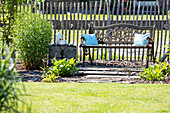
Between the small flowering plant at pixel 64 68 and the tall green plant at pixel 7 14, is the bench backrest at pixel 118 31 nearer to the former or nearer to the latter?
the small flowering plant at pixel 64 68

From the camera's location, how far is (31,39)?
6594 mm

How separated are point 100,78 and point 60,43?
2233mm

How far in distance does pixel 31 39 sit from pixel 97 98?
2.91 meters

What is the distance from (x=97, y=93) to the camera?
4.53 m

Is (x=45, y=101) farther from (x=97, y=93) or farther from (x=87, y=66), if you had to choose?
(x=87, y=66)

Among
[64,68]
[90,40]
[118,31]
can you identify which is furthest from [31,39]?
[118,31]

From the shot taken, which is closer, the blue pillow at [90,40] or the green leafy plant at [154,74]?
the green leafy plant at [154,74]

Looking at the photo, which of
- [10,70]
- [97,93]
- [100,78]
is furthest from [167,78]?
[10,70]

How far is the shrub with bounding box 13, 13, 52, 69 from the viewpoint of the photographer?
6.57m

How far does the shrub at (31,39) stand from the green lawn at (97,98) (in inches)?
68.3

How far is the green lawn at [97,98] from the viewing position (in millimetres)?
3684

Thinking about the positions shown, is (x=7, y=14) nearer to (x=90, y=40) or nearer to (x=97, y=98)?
(x=90, y=40)

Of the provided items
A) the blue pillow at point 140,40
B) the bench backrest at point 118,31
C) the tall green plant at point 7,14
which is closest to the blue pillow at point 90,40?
the bench backrest at point 118,31

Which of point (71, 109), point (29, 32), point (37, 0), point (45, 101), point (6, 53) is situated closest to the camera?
point (6, 53)
